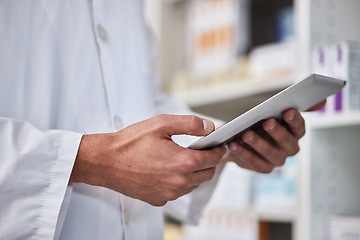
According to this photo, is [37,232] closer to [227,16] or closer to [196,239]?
[196,239]

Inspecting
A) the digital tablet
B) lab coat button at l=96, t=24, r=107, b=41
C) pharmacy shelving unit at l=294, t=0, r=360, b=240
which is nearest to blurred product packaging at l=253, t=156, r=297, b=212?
pharmacy shelving unit at l=294, t=0, r=360, b=240

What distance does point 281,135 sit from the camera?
0.72m

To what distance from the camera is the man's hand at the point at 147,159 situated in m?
0.56

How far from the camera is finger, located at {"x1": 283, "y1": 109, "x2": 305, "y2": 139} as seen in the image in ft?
2.18

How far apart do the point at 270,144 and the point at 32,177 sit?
421mm

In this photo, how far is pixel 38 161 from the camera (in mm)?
577

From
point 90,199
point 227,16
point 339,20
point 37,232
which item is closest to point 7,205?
point 37,232

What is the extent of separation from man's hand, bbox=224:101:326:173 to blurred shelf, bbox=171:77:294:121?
17.8 inches

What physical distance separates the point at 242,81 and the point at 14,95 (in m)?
0.89

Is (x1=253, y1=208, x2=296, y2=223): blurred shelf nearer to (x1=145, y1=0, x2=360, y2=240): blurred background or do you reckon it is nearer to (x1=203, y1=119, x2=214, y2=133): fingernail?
(x1=145, y1=0, x2=360, y2=240): blurred background

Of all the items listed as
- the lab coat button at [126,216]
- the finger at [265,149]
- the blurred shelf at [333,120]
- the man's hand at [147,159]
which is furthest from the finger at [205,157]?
the blurred shelf at [333,120]

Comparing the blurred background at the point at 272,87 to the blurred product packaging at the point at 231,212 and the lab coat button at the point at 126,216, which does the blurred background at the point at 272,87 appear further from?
the lab coat button at the point at 126,216

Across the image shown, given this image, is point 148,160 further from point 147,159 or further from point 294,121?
point 294,121

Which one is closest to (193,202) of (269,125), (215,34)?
(269,125)
